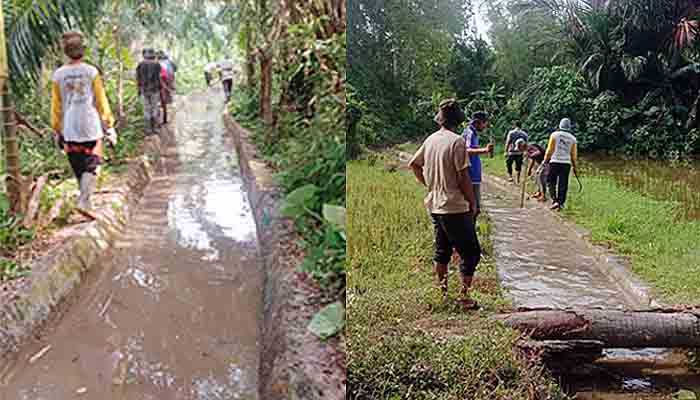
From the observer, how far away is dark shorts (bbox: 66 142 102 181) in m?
3.25

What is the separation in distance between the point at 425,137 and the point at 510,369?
1.30 feet

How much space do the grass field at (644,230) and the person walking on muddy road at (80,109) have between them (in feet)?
7.96

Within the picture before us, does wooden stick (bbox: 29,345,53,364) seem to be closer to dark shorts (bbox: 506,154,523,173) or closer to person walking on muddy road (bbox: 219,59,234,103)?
dark shorts (bbox: 506,154,523,173)

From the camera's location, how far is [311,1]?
151 inches

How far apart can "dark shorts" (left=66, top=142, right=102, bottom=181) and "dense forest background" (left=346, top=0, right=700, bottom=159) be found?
2.35 metres

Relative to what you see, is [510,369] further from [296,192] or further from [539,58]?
[296,192]

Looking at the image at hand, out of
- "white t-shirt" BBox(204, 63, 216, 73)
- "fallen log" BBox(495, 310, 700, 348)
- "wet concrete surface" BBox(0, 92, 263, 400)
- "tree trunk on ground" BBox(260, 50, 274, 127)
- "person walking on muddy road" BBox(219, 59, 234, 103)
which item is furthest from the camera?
"white t-shirt" BBox(204, 63, 216, 73)

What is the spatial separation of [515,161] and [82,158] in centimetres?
255

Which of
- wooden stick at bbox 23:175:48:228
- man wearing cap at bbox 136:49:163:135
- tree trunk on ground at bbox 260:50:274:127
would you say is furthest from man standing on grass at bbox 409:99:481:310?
man wearing cap at bbox 136:49:163:135

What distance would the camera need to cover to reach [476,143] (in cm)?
118

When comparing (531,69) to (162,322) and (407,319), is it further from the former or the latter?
(162,322)

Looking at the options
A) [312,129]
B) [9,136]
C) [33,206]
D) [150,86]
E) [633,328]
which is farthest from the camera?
[150,86]

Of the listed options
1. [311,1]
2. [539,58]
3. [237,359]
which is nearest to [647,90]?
[539,58]

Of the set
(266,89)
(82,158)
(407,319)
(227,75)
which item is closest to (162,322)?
(82,158)
